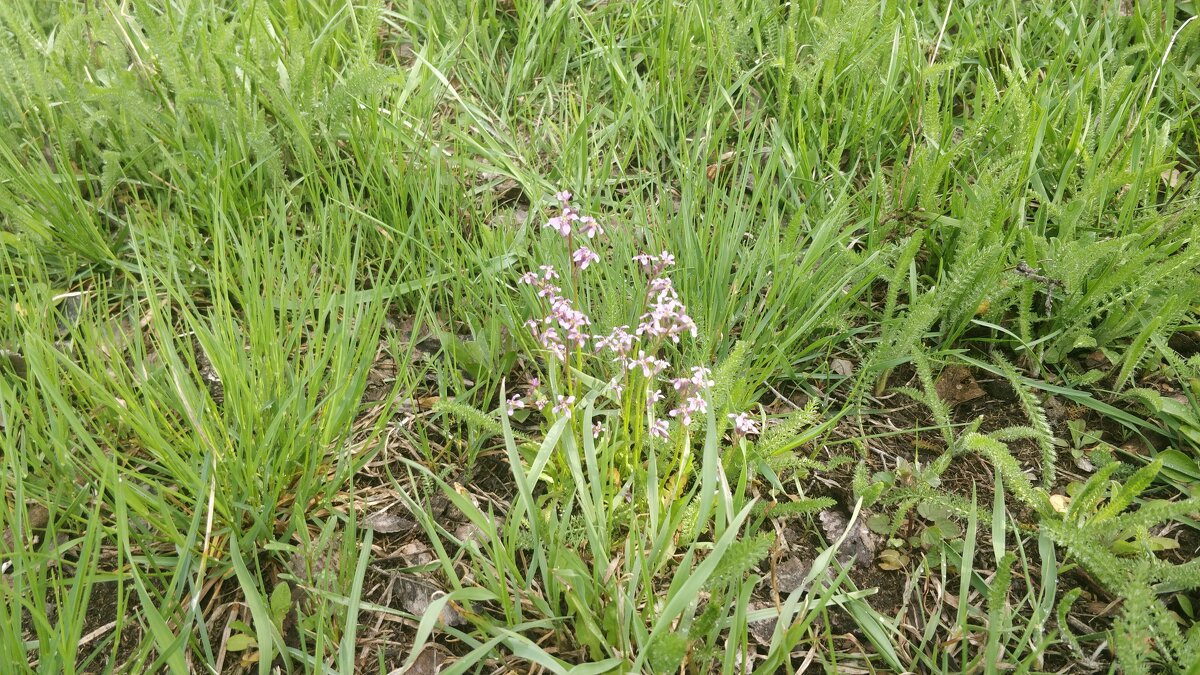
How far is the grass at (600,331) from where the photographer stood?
5.14 ft

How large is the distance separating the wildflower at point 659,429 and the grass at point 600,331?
4 centimetres

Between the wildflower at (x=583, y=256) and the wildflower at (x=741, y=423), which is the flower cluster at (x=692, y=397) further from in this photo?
the wildflower at (x=583, y=256)

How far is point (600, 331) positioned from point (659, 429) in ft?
1.31

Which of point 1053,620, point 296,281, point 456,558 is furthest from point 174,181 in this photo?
point 1053,620

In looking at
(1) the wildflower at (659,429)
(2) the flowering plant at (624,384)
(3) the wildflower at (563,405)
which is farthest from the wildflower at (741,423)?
(3) the wildflower at (563,405)

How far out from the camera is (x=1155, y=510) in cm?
157

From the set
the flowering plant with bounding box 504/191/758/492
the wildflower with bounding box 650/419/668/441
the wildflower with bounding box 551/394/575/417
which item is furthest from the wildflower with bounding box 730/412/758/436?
the wildflower with bounding box 551/394/575/417

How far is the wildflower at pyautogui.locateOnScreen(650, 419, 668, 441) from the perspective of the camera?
1.71m

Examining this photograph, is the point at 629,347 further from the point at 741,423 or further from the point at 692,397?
the point at 741,423

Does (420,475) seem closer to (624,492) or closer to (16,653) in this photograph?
(624,492)

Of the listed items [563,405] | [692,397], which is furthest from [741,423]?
[563,405]

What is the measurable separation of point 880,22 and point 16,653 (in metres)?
2.84

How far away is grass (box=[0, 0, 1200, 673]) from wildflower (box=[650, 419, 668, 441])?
0.04 metres

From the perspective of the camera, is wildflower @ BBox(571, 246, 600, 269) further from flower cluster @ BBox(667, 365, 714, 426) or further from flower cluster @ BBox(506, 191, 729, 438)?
flower cluster @ BBox(667, 365, 714, 426)
